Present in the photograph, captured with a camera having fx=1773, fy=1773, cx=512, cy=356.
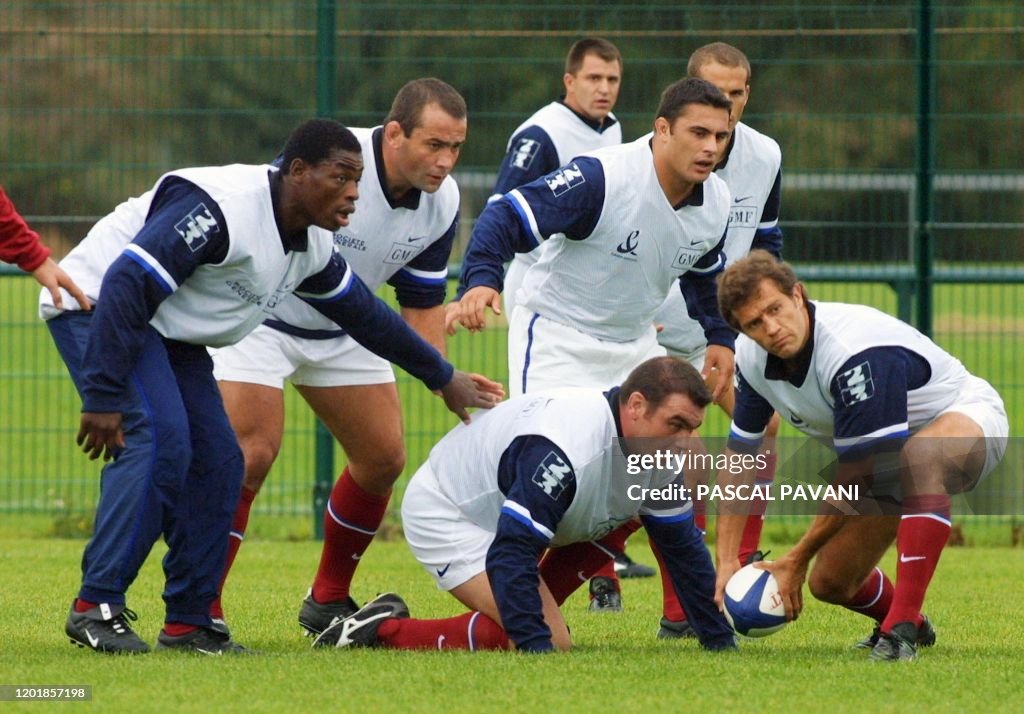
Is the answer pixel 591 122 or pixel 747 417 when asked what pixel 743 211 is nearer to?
pixel 591 122

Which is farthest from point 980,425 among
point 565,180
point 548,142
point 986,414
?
point 548,142

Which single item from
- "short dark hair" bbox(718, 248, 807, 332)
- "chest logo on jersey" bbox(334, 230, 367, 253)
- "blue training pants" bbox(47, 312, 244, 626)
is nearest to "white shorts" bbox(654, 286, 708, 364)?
"chest logo on jersey" bbox(334, 230, 367, 253)

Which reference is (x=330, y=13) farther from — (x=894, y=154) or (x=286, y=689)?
(x=286, y=689)

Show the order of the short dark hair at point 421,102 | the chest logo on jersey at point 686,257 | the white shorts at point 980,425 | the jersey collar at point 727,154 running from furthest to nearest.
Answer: the jersey collar at point 727,154, the chest logo on jersey at point 686,257, the short dark hair at point 421,102, the white shorts at point 980,425

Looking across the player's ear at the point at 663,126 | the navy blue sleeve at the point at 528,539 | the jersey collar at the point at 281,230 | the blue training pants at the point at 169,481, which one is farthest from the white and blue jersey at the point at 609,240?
the blue training pants at the point at 169,481

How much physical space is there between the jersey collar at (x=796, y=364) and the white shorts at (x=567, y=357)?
1.03m

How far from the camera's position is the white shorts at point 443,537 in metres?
6.41

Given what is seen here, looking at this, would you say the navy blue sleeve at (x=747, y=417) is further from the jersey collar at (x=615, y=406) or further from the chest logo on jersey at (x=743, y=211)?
the chest logo on jersey at (x=743, y=211)

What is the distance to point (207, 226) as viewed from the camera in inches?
228

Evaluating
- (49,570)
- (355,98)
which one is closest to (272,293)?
(49,570)

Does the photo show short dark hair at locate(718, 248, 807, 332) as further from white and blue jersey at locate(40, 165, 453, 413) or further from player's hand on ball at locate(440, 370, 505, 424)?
white and blue jersey at locate(40, 165, 453, 413)

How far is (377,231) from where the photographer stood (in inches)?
280

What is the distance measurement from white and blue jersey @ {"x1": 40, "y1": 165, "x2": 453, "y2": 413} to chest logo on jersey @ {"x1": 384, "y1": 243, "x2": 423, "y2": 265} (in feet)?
2.15

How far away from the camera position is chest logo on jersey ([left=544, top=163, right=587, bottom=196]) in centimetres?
691
